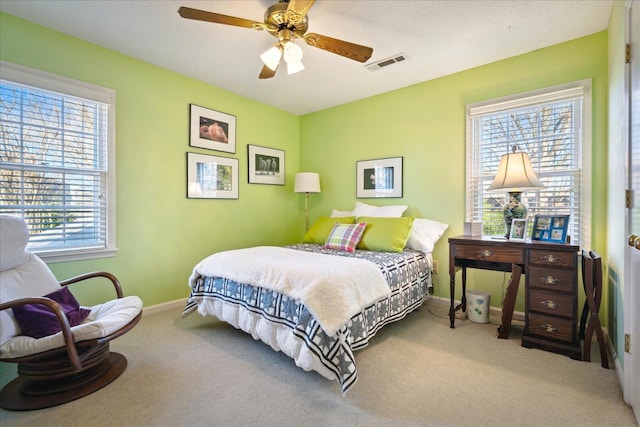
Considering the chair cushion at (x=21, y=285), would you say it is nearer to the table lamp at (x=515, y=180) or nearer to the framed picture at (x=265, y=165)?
the framed picture at (x=265, y=165)

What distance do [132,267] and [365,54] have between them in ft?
9.33

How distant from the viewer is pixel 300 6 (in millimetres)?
1823

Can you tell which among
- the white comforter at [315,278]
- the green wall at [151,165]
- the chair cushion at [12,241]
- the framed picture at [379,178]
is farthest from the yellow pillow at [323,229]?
the chair cushion at [12,241]

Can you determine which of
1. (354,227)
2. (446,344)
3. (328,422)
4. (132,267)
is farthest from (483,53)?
(132,267)

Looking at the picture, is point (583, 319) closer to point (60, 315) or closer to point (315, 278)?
point (315, 278)

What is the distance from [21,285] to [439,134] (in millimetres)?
3762

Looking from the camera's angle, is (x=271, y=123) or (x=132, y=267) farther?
(x=271, y=123)

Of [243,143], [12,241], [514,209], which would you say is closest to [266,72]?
[243,143]

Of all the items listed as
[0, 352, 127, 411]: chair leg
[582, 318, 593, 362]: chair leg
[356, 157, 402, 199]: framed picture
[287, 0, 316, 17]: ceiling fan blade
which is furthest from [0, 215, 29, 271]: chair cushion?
[582, 318, 593, 362]: chair leg

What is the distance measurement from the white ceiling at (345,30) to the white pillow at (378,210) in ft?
4.83

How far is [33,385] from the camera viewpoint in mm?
1731

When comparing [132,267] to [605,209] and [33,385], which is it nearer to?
[33,385]

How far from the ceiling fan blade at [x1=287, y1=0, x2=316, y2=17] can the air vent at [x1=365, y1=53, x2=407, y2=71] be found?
1.28 meters

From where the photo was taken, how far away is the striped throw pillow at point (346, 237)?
3004 mm
